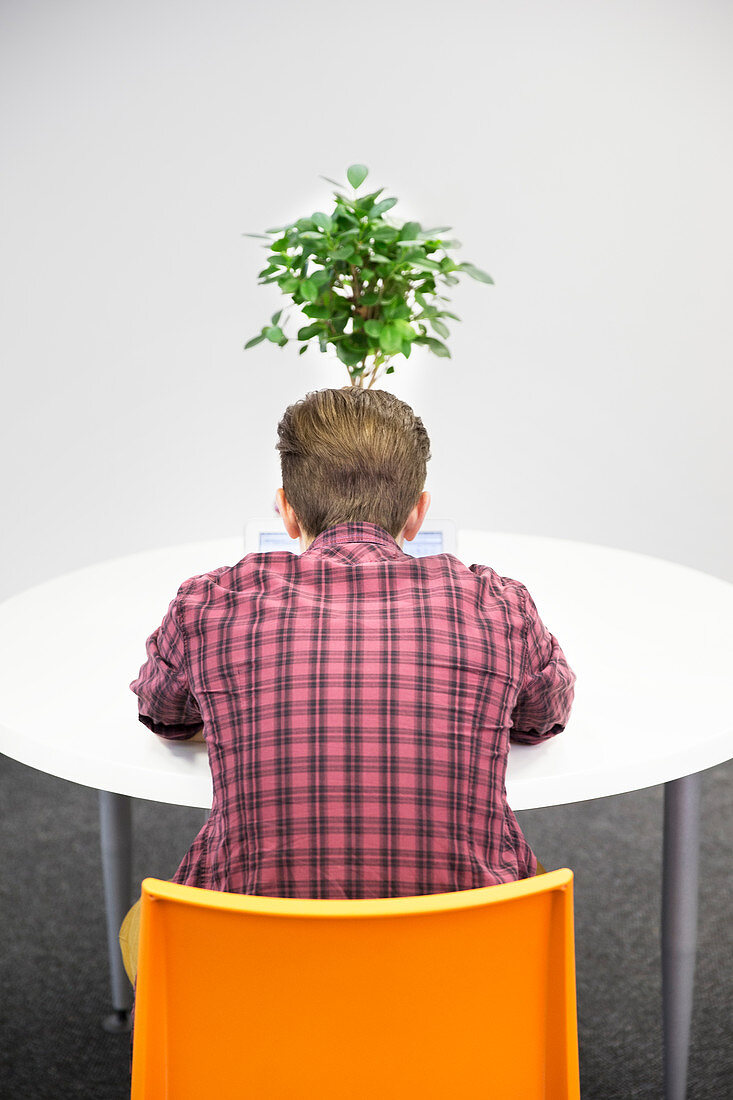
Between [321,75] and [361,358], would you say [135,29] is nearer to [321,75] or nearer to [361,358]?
[321,75]

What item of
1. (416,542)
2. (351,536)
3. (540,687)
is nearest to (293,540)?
(416,542)

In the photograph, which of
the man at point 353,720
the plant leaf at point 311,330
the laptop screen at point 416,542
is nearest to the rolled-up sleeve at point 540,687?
the man at point 353,720

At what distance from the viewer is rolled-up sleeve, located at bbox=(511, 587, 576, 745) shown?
A: 1066 millimetres

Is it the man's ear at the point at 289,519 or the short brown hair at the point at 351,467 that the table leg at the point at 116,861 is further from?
the short brown hair at the point at 351,467

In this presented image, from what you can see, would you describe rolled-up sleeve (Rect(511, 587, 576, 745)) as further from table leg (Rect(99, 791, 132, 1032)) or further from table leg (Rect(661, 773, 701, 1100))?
table leg (Rect(99, 791, 132, 1032))

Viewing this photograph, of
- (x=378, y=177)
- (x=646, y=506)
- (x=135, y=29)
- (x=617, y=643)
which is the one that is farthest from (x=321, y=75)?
(x=617, y=643)

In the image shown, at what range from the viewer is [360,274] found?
1.65 metres

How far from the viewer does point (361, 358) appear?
172 centimetres

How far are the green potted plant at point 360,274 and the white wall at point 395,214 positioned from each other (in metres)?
1.61

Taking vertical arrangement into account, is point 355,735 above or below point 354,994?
above

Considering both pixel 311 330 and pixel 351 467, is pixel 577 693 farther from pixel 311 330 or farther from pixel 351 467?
pixel 311 330

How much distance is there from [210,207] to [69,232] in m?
0.47

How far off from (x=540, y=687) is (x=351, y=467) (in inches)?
13.3

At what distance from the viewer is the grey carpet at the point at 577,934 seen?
170cm
